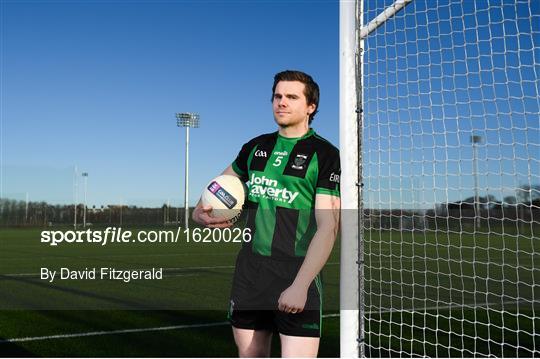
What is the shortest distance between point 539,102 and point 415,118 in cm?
98

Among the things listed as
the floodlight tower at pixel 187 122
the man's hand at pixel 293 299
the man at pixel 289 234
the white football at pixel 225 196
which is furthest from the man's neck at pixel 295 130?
the floodlight tower at pixel 187 122

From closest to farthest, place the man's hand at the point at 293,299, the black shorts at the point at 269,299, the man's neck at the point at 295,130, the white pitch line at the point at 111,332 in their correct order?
the man's hand at the point at 293,299 → the black shorts at the point at 269,299 → the man's neck at the point at 295,130 → the white pitch line at the point at 111,332

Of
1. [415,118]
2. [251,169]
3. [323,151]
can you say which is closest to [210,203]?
[251,169]

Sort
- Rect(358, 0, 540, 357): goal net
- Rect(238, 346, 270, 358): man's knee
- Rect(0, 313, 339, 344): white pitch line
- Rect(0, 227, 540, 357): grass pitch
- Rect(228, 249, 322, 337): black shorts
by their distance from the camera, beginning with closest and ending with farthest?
Rect(228, 249, 322, 337): black shorts
Rect(238, 346, 270, 358): man's knee
Rect(358, 0, 540, 357): goal net
Rect(0, 227, 540, 357): grass pitch
Rect(0, 313, 339, 344): white pitch line

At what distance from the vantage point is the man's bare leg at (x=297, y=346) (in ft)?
10.5

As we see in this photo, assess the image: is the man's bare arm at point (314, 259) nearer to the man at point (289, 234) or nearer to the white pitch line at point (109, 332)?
the man at point (289, 234)

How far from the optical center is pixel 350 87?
15.6ft

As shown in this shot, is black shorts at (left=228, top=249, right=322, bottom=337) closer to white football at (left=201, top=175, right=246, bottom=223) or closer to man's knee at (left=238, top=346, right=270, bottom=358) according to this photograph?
man's knee at (left=238, top=346, right=270, bottom=358)

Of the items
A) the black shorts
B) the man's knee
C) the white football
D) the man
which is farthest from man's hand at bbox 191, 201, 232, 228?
the man's knee

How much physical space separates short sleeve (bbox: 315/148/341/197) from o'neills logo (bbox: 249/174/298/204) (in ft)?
0.50

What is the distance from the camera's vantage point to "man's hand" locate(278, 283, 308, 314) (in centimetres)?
310

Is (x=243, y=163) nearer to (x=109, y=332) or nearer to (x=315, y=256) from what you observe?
(x=315, y=256)

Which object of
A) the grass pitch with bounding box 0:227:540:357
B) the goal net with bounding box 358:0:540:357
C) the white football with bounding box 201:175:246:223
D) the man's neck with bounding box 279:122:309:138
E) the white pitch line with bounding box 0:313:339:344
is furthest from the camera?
the white pitch line with bounding box 0:313:339:344

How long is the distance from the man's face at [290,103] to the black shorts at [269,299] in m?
0.78
